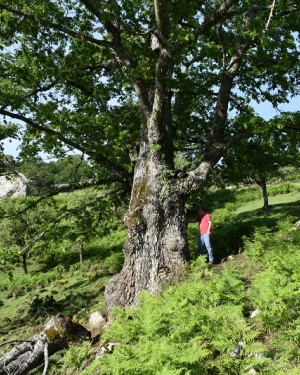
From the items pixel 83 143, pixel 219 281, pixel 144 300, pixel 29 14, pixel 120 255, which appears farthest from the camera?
pixel 120 255

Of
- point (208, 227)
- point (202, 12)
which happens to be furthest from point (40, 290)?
point (202, 12)

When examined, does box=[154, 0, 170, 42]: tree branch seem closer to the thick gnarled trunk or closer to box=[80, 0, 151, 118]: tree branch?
box=[80, 0, 151, 118]: tree branch

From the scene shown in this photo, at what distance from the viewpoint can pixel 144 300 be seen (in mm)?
6355

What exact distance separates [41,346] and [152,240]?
3729 mm

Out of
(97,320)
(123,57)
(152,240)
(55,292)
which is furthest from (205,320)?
(55,292)

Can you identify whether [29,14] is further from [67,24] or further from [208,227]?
[208,227]

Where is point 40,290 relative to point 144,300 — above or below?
below

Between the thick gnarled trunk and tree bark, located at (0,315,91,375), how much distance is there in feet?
4.87

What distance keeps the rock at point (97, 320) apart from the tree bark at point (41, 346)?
967mm

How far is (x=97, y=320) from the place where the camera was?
28.9 ft

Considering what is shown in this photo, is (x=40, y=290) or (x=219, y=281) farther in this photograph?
(x=40, y=290)

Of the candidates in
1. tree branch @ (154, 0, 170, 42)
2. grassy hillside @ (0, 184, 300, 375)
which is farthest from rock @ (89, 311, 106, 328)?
tree branch @ (154, 0, 170, 42)

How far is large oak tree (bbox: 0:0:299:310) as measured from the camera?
8.48 meters

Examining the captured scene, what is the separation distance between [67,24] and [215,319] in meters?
10.0
